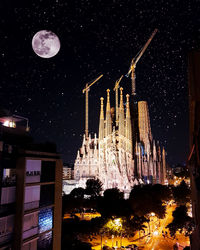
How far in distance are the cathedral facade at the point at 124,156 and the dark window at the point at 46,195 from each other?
117 feet

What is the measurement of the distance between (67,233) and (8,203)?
1005 cm

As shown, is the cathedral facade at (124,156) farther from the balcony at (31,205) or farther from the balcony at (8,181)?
the balcony at (8,181)

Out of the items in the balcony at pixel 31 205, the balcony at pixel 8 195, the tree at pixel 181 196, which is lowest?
the tree at pixel 181 196

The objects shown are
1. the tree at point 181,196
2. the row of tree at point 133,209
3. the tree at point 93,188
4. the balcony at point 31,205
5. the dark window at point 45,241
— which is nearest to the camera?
the balcony at point 31,205

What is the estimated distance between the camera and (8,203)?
11.6m

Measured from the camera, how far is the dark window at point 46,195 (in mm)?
13588

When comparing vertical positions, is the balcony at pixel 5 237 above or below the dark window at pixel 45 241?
above

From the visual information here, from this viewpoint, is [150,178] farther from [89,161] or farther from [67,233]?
[67,233]

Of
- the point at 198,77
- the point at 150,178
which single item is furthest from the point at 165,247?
the point at 150,178

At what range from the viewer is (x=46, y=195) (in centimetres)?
1395

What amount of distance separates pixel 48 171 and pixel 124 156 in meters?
40.2

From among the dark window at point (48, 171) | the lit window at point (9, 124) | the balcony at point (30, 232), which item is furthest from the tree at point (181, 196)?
the lit window at point (9, 124)

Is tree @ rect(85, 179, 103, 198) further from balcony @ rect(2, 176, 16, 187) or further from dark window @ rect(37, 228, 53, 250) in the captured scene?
balcony @ rect(2, 176, 16, 187)

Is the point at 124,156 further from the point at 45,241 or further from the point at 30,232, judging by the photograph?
the point at 30,232
